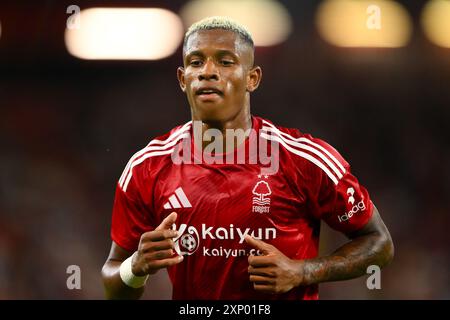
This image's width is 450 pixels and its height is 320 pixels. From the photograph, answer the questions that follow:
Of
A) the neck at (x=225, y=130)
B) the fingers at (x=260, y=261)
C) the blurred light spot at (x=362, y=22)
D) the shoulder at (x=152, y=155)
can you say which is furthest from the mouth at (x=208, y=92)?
the blurred light spot at (x=362, y=22)

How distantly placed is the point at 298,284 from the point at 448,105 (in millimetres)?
3359

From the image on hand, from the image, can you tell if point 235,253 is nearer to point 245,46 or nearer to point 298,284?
point 298,284

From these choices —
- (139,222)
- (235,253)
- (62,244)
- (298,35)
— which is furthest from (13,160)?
(235,253)

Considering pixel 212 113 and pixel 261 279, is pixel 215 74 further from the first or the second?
pixel 261 279

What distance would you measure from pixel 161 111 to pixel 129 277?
255 cm

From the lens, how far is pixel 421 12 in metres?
5.31

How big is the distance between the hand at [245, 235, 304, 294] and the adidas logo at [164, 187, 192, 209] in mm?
362

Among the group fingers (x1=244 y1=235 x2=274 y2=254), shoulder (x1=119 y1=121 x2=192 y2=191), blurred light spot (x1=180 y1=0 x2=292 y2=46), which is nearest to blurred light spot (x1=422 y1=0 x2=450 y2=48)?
blurred light spot (x1=180 y1=0 x2=292 y2=46)

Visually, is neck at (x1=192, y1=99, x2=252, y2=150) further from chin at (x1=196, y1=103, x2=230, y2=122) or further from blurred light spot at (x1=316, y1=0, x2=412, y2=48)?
blurred light spot at (x1=316, y1=0, x2=412, y2=48)

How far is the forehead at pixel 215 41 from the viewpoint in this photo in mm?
2775

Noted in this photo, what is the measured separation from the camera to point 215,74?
8.99 feet

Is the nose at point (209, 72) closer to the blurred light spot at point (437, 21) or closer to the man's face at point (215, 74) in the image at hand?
the man's face at point (215, 74)

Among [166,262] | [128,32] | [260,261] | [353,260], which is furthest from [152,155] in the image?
[128,32]

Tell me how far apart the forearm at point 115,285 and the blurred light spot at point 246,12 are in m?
2.22
